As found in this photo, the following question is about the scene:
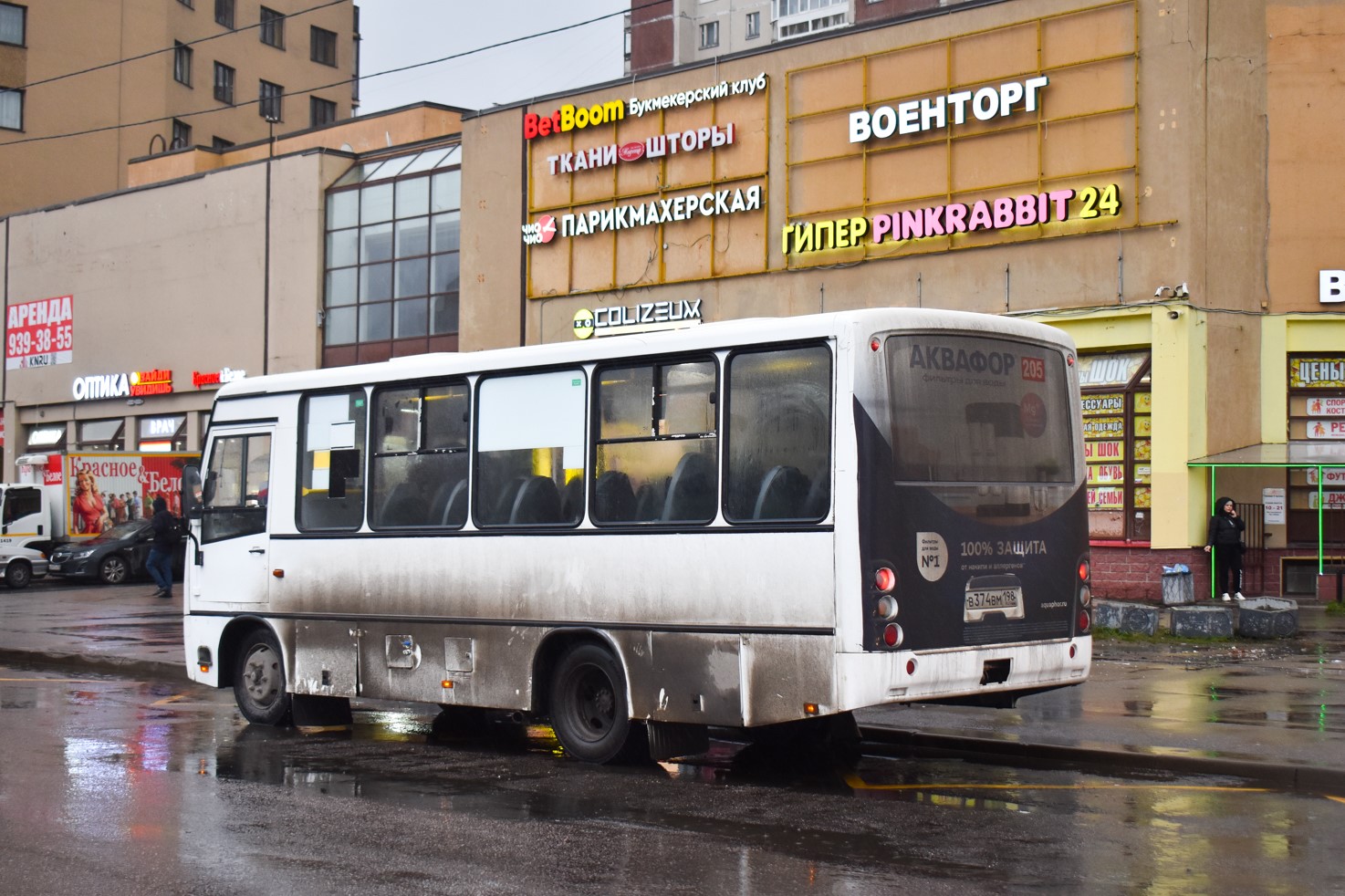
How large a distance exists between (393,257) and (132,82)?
90.1 feet

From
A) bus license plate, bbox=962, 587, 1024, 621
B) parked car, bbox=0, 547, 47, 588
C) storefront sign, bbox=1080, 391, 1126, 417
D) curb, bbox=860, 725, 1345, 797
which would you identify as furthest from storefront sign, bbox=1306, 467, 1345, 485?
parked car, bbox=0, 547, 47, 588

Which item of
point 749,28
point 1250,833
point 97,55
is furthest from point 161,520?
point 749,28

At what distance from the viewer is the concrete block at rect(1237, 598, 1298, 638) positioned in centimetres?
1827

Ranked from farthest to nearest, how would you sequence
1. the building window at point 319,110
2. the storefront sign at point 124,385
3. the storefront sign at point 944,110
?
the building window at point 319,110
the storefront sign at point 124,385
the storefront sign at point 944,110

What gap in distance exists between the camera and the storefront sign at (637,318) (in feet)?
102

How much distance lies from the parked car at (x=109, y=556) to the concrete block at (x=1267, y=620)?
2454 centimetres

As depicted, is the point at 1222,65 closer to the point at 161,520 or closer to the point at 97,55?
the point at 161,520

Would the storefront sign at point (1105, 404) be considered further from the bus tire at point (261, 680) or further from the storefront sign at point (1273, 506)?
the bus tire at point (261, 680)

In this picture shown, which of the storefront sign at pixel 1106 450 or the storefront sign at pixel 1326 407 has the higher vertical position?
the storefront sign at pixel 1326 407

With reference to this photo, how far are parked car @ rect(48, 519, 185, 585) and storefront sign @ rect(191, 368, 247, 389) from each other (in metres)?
6.38

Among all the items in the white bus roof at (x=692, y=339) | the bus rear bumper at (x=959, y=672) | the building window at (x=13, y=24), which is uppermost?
the building window at (x=13, y=24)

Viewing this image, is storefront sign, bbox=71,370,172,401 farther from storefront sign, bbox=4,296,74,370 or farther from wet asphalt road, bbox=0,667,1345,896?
wet asphalt road, bbox=0,667,1345,896

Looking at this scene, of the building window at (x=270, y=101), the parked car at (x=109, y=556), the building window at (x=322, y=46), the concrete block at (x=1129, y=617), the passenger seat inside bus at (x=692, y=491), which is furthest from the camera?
the building window at (x=322, y=46)

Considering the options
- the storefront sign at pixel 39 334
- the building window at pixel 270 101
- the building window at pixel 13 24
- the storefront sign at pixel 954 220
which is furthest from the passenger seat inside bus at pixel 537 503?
the building window at pixel 270 101
